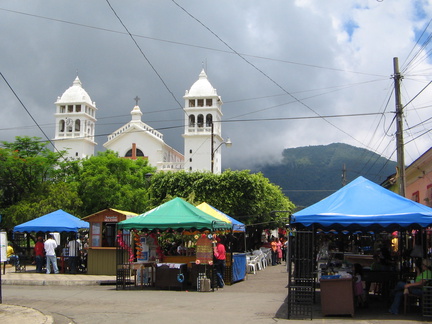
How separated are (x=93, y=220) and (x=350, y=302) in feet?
39.8

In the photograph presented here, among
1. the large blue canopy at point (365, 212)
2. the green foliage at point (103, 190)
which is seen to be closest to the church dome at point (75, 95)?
the green foliage at point (103, 190)

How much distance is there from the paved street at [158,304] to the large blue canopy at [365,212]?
1861 millimetres

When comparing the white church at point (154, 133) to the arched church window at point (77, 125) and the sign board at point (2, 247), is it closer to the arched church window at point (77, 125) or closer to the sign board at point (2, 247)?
the arched church window at point (77, 125)

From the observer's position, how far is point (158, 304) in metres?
12.5

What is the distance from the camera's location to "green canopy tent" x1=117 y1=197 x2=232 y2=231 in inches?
609

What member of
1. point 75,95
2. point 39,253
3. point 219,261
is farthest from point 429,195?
point 75,95

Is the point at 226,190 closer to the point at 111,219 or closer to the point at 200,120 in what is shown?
the point at 111,219

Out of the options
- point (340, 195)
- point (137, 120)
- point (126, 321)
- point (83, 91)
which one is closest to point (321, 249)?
point (340, 195)

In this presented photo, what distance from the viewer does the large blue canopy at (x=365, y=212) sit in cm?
1094

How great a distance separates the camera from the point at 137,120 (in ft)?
261

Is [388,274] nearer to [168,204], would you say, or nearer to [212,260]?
[212,260]

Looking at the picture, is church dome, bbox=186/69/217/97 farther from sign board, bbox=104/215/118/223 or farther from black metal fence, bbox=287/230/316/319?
black metal fence, bbox=287/230/316/319

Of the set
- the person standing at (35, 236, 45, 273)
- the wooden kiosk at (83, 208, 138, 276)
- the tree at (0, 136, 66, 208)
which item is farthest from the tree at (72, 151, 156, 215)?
the wooden kiosk at (83, 208, 138, 276)

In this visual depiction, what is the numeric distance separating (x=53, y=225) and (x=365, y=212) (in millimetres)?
14475
